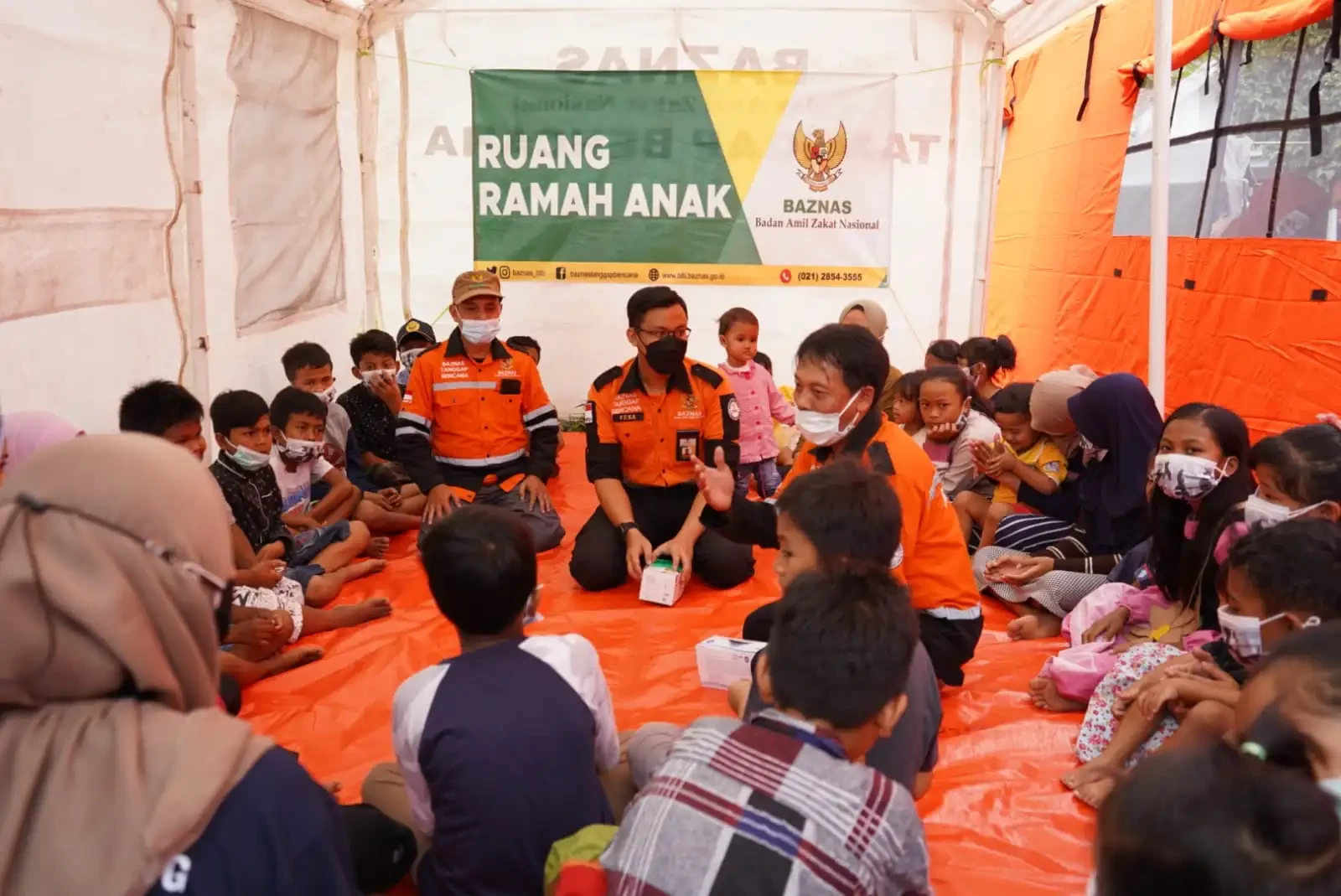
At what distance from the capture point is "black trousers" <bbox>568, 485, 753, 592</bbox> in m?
4.03

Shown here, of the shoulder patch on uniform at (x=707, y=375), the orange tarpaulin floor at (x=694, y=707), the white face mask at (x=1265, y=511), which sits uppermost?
the shoulder patch on uniform at (x=707, y=375)

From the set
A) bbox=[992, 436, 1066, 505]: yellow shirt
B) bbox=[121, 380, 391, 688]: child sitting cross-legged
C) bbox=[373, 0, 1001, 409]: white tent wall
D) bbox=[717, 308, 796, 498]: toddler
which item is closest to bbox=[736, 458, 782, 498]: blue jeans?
bbox=[717, 308, 796, 498]: toddler

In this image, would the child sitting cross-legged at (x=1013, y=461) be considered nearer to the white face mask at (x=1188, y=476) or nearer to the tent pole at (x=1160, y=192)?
the tent pole at (x=1160, y=192)

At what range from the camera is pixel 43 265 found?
3.53 metres

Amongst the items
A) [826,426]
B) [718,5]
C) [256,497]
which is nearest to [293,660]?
[256,497]

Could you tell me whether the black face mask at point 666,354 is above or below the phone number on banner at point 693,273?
below

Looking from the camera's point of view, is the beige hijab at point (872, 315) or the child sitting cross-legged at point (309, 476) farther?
the beige hijab at point (872, 315)

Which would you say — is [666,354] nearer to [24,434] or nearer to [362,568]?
[362,568]

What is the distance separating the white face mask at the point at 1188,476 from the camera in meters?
2.84

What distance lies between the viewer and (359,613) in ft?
11.8

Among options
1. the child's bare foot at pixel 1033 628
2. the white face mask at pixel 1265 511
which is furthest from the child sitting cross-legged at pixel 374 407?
the white face mask at pixel 1265 511

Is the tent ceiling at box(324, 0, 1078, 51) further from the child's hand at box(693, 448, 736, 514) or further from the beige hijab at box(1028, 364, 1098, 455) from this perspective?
the child's hand at box(693, 448, 736, 514)

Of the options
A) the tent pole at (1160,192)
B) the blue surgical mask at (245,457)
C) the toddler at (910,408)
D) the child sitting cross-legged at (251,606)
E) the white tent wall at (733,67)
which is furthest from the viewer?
the white tent wall at (733,67)

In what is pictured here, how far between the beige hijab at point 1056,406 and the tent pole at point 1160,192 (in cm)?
26
